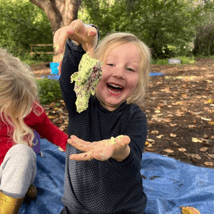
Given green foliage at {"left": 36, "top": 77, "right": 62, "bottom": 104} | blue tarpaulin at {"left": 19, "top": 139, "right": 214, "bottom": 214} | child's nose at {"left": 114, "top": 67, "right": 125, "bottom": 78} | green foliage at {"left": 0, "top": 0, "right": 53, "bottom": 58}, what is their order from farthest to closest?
green foliage at {"left": 0, "top": 0, "right": 53, "bottom": 58} < green foliage at {"left": 36, "top": 77, "right": 62, "bottom": 104} < blue tarpaulin at {"left": 19, "top": 139, "right": 214, "bottom": 214} < child's nose at {"left": 114, "top": 67, "right": 125, "bottom": 78}

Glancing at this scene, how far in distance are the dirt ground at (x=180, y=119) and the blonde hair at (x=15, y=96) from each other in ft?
6.25

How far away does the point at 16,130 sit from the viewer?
1.73 meters

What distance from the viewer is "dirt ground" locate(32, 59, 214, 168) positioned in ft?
10.0

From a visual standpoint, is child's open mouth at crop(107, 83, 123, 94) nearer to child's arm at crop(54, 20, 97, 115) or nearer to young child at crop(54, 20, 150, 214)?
young child at crop(54, 20, 150, 214)

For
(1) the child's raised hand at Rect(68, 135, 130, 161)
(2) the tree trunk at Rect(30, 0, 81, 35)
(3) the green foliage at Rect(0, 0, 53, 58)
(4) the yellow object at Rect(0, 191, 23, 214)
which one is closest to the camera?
(1) the child's raised hand at Rect(68, 135, 130, 161)

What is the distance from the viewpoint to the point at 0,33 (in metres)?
14.4

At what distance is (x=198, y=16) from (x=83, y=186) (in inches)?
521

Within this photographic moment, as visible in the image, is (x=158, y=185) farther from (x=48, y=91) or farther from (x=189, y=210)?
(x=48, y=91)

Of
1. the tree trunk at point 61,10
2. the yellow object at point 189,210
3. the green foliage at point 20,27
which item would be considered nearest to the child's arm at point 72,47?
the yellow object at point 189,210

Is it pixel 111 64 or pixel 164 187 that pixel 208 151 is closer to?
pixel 164 187

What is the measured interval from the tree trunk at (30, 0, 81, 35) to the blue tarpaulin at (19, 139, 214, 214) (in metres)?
4.66

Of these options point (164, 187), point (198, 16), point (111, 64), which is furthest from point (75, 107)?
point (198, 16)

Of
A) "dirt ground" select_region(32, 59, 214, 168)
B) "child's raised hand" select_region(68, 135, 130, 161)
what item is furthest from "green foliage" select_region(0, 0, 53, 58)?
"child's raised hand" select_region(68, 135, 130, 161)

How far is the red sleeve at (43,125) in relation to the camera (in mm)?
1835
